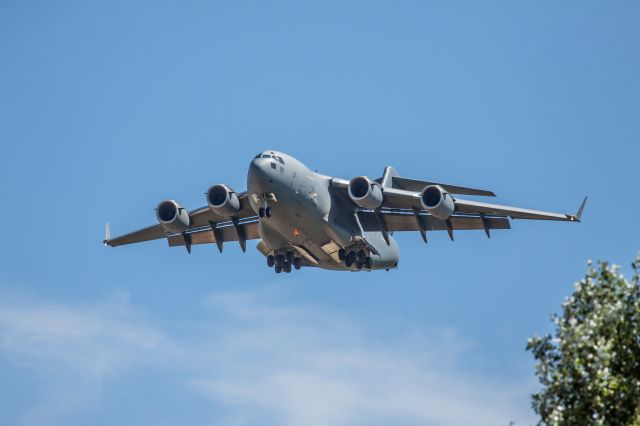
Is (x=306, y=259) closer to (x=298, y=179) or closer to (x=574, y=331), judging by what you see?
(x=298, y=179)

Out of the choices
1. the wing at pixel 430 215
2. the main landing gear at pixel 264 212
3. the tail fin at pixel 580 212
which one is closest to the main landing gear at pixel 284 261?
the wing at pixel 430 215

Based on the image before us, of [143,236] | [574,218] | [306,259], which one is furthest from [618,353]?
[143,236]

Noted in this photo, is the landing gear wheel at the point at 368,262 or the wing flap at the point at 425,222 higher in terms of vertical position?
the wing flap at the point at 425,222

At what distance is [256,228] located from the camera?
37.5 metres

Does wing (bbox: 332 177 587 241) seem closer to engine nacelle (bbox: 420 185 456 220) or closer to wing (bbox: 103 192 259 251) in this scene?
engine nacelle (bbox: 420 185 456 220)

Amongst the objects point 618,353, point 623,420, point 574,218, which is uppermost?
point 574,218

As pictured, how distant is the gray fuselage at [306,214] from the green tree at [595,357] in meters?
16.6

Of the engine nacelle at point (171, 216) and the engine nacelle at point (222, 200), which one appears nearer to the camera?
the engine nacelle at point (222, 200)

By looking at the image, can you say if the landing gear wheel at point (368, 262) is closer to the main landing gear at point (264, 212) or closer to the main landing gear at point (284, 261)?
the main landing gear at point (284, 261)

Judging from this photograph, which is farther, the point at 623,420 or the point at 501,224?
the point at 501,224

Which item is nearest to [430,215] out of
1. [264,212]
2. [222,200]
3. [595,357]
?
[264,212]

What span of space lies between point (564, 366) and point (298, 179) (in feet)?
58.0

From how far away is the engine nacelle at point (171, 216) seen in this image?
35562mm

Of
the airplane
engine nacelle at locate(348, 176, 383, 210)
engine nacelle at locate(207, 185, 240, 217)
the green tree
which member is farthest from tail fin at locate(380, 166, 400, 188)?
the green tree
